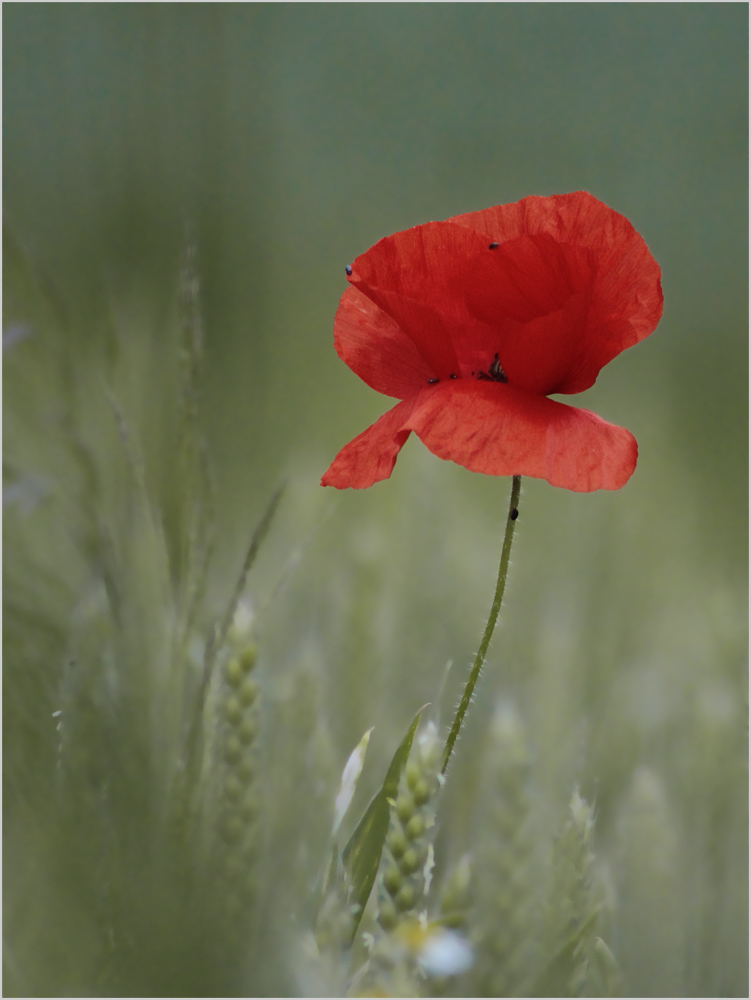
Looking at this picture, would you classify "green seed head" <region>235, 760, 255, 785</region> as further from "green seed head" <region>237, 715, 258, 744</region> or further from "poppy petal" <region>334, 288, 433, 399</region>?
"poppy petal" <region>334, 288, 433, 399</region>

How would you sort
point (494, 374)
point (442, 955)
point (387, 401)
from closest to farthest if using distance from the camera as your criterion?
point (442, 955), point (494, 374), point (387, 401)

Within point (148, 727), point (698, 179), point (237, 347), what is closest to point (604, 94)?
point (698, 179)

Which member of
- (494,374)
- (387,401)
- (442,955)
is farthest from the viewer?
(387,401)

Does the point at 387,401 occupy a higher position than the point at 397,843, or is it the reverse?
the point at 387,401

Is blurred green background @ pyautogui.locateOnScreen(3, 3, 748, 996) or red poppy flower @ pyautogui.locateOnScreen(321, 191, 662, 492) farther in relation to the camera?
blurred green background @ pyautogui.locateOnScreen(3, 3, 748, 996)

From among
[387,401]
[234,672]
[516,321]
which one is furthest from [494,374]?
[387,401]

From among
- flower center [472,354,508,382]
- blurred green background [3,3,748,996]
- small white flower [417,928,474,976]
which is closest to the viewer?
small white flower [417,928,474,976]

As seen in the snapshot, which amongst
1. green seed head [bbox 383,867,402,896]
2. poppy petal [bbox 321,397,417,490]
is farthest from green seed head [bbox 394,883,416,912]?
poppy petal [bbox 321,397,417,490]

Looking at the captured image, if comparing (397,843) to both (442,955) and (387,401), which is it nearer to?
(442,955)

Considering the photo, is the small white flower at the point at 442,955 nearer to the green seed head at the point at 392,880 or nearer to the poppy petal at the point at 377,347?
the green seed head at the point at 392,880
